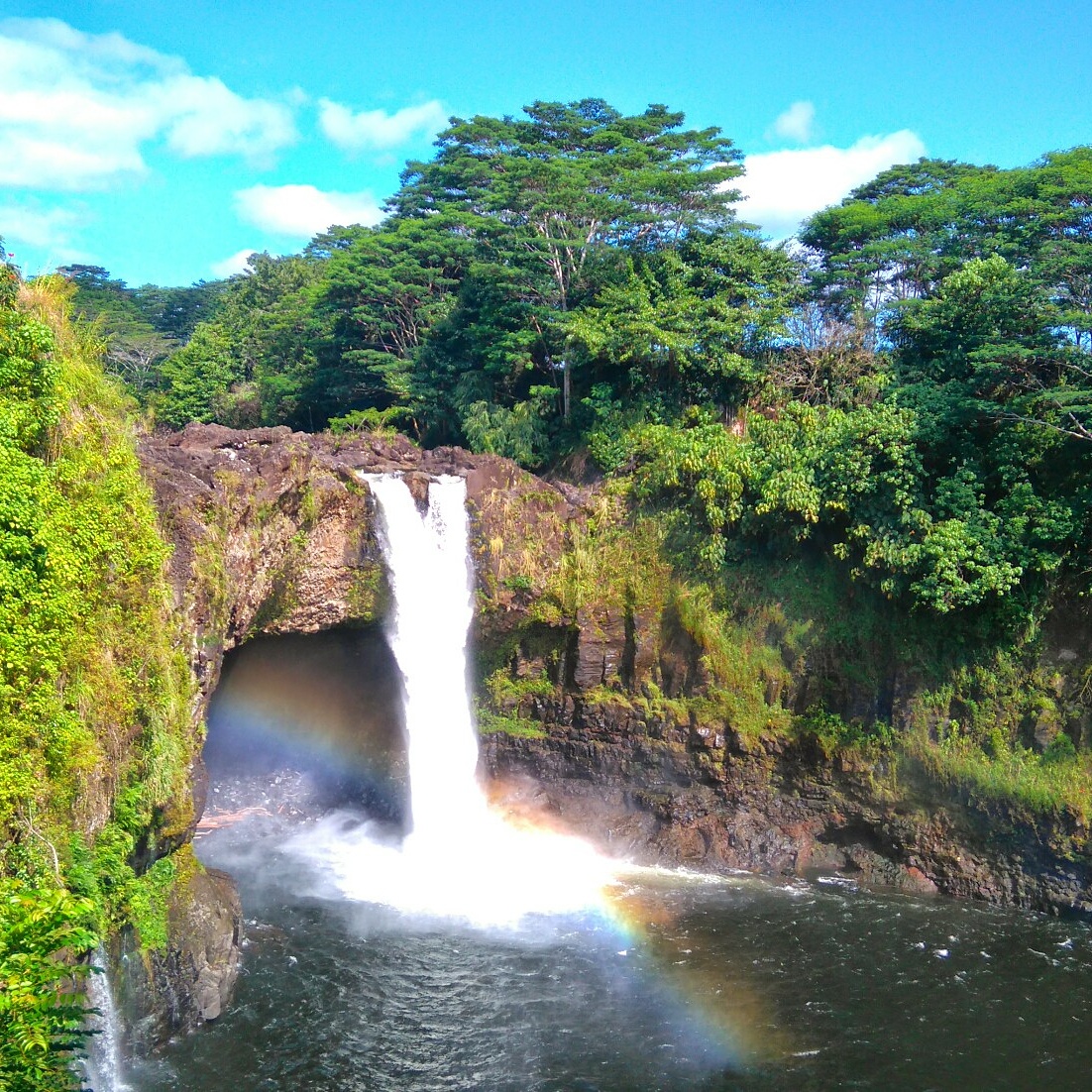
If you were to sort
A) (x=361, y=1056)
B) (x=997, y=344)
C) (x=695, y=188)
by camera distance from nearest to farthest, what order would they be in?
(x=361, y=1056) → (x=997, y=344) → (x=695, y=188)

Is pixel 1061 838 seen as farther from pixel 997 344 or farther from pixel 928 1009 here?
pixel 997 344

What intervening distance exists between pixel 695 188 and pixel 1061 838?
1665cm

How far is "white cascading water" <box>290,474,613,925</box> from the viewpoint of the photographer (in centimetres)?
1661

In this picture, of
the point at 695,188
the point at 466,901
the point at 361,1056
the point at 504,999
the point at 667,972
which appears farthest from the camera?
the point at 695,188

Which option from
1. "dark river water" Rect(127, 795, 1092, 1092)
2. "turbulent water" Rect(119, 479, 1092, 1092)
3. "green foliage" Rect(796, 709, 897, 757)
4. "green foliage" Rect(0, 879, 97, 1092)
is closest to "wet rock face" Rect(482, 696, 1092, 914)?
"green foliage" Rect(796, 709, 897, 757)

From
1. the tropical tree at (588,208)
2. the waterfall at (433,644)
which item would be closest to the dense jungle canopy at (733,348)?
the tropical tree at (588,208)

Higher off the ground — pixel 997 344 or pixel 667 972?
pixel 997 344

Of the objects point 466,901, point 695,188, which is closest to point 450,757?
point 466,901

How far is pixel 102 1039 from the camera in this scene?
1016cm

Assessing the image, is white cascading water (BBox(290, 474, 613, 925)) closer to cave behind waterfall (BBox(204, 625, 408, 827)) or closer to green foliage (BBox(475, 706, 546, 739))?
green foliage (BBox(475, 706, 546, 739))

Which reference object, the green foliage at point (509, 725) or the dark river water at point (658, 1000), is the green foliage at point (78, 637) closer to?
the dark river water at point (658, 1000)

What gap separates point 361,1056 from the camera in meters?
11.1

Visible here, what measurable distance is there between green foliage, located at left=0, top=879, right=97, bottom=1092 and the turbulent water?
4.61m

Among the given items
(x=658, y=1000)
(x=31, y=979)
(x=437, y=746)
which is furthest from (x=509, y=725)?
(x=31, y=979)
